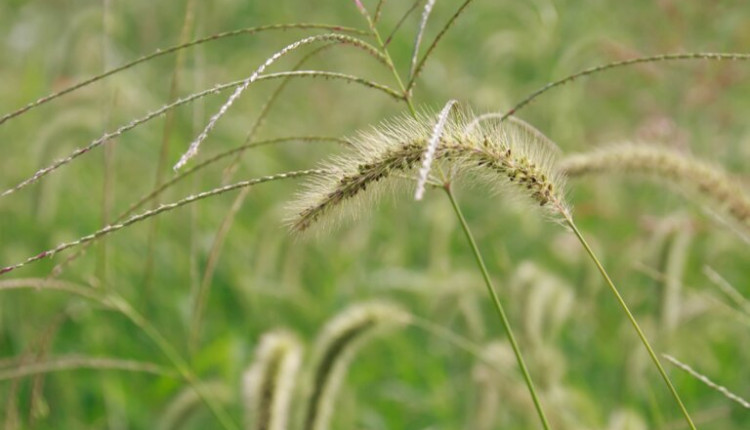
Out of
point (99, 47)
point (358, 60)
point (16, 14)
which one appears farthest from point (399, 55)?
point (16, 14)

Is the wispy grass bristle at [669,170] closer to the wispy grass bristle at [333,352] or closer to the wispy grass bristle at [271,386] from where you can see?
the wispy grass bristle at [333,352]

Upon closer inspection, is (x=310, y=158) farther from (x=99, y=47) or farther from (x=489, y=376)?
(x=489, y=376)

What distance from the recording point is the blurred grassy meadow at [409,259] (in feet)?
8.56

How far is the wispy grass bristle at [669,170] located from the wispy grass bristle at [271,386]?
0.63 metres

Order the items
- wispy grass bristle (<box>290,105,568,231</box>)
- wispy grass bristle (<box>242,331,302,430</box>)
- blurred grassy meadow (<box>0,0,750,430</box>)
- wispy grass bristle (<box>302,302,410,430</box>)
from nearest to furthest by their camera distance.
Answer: wispy grass bristle (<box>290,105,568,231</box>) < wispy grass bristle (<box>242,331,302,430</box>) < wispy grass bristle (<box>302,302,410,430</box>) < blurred grassy meadow (<box>0,0,750,430</box>)

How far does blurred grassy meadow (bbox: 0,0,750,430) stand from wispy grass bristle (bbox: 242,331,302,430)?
0.26 meters

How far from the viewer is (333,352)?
80.3 inches

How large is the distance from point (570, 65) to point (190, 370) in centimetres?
292

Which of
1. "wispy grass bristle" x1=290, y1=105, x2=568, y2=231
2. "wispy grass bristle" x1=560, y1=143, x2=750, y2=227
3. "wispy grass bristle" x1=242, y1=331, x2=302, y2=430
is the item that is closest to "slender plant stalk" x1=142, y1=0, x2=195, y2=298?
"wispy grass bristle" x1=242, y1=331, x2=302, y2=430

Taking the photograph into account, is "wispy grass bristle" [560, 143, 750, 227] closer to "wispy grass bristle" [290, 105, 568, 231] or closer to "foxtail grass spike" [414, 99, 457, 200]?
"wispy grass bristle" [290, 105, 568, 231]

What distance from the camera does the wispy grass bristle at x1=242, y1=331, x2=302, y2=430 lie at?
1.91m

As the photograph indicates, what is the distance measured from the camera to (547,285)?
2.74 m

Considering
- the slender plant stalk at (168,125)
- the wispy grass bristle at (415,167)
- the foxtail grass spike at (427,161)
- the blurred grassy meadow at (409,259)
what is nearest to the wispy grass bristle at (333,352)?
the blurred grassy meadow at (409,259)

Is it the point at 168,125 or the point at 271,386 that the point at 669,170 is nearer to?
the point at 271,386
